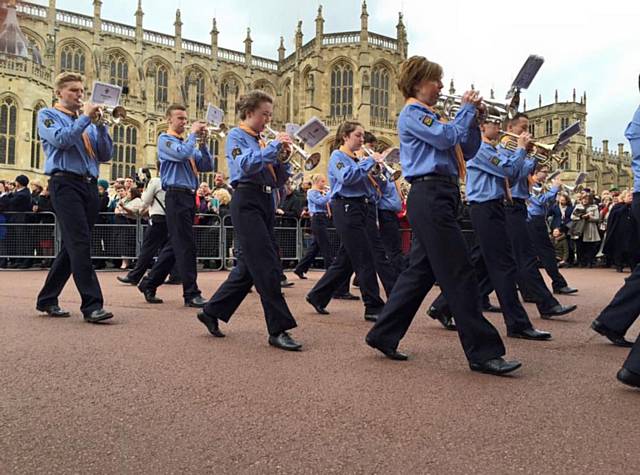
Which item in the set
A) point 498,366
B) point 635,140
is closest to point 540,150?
point 635,140

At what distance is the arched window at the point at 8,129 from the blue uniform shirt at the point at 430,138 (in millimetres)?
35017

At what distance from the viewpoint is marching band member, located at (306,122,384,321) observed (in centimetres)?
610

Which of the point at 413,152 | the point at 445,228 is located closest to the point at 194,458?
the point at 445,228

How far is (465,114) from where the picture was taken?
3.88 meters

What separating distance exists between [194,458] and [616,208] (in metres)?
13.3

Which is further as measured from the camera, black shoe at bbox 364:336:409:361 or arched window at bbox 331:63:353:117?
arched window at bbox 331:63:353:117

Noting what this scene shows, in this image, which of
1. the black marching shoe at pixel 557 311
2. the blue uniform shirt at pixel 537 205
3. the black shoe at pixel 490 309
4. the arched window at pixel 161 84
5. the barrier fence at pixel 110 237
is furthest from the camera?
the arched window at pixel 161 84

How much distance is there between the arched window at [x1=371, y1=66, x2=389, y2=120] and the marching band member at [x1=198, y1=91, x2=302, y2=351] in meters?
42.8

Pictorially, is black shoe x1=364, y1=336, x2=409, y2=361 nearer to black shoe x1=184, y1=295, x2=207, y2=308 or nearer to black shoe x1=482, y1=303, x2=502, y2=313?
black shoe x1=184, y1=295, x2=207, y2=308

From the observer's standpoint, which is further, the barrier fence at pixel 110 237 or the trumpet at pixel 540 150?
the barrier fence at pixel 110 237

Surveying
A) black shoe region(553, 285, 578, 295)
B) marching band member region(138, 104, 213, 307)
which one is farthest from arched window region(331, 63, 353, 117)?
marching band member region(138, 104, 213, 307)

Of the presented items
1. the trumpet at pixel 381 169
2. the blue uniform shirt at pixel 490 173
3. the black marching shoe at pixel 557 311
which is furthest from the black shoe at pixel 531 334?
the trumpet at pixel 381 169

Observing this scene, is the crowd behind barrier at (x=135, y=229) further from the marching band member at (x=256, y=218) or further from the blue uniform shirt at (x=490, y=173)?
the marching band member at (x=256, y=218)

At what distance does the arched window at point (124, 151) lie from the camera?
42.1 meters
